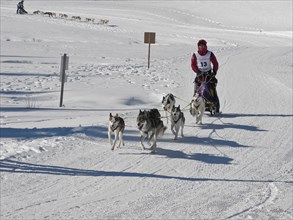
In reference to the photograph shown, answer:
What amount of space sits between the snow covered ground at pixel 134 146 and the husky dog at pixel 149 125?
0.27 m

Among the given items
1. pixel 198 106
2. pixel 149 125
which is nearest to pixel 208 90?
pixel 198 106

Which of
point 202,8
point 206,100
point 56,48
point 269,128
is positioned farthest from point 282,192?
point 202,8

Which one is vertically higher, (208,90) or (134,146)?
(208,90)

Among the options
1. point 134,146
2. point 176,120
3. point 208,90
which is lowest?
point 134,146

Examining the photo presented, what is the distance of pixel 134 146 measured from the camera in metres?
11.5

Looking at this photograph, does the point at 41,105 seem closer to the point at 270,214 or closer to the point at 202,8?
the point at 270,214

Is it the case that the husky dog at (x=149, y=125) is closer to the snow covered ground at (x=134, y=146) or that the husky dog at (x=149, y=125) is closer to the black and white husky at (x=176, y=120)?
the snow covered ground at (x=134, y=146)

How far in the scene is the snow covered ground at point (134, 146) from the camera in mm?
8109

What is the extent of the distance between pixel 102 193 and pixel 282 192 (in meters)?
2.67

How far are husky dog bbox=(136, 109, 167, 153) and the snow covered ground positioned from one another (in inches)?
10.7

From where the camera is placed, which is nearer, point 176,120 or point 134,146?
point 134,146

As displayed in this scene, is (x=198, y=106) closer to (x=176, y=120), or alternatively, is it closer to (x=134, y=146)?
(x=176, y=120)

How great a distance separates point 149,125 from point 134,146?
2.96 feet

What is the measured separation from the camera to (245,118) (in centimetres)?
1552
